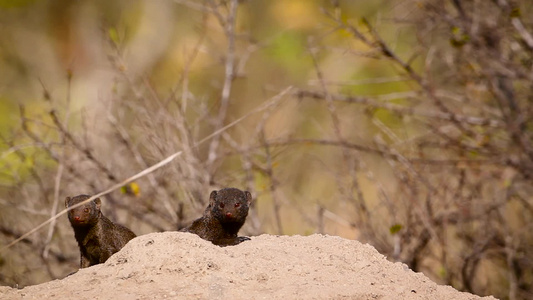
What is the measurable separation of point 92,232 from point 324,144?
4.98 m

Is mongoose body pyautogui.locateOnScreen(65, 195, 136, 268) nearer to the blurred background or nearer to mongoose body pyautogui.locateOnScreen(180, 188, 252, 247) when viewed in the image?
mongoose body pyautogui.locateOnScreen(180, 188, 252, 247)

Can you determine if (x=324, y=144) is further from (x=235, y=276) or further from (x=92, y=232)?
(x=235, y=276)

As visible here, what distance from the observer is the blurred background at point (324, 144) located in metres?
8.11

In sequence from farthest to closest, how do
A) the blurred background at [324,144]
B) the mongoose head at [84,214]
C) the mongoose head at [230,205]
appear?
the blurred background at [324,144]
the mongoose head at [230,205]
the mongoose head at [84,214]

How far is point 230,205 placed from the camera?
5391 millimetres

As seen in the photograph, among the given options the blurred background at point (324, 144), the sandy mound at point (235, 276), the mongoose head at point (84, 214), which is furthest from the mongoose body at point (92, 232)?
the blurred background at point (324, 144)

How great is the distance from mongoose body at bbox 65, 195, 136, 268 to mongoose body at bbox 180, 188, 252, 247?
1.93 feet

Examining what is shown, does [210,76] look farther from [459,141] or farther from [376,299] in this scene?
[376,299]

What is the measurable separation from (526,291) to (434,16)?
3.37 meters

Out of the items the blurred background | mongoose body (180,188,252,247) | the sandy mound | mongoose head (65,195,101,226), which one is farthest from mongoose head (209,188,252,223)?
the blurred background

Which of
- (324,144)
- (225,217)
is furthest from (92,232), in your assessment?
(324,144)

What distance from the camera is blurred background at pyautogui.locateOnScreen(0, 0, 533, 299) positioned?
26.6ft

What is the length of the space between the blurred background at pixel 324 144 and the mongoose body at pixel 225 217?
1137 mm

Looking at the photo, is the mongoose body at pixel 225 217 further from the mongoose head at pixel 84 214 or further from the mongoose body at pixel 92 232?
the mongoose head at pixel 84 214
